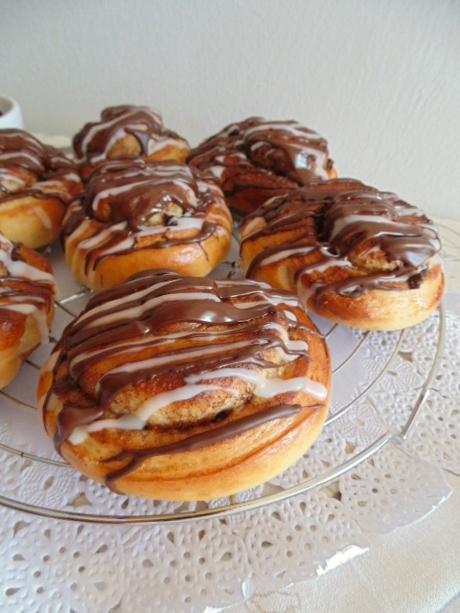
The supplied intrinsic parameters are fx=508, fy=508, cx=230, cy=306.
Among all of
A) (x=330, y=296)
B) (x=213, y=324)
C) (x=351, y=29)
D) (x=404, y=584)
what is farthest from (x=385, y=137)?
(x=404, y=584)

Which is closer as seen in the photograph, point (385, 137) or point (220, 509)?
point (220, 509)

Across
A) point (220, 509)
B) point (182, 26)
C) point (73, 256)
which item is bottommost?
point (220, 509)

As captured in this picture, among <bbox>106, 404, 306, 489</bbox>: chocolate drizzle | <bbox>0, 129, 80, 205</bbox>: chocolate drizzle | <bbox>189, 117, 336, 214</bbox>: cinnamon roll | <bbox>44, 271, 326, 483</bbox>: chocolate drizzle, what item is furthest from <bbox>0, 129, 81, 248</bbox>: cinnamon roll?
<bbox>106, 404, 306, 489</bbox>: chocolate drizzle

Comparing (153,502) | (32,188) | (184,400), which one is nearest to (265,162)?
(32,188)

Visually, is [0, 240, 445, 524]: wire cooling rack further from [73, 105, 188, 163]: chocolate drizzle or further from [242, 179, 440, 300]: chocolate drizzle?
[73, 105, 188, 163]: chocolate drizzle

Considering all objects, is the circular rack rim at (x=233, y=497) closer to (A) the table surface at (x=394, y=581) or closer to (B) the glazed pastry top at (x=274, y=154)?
(A) the table surface at (x=394, y=581)

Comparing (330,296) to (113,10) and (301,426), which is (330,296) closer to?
(301,426)

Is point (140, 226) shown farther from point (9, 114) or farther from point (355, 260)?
point (9, 114)
